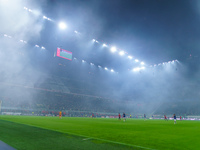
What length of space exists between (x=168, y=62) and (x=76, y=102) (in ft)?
115

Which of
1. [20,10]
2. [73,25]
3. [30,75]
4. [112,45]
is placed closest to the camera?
[20,10]

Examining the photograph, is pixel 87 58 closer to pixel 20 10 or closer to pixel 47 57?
pixel 47 57

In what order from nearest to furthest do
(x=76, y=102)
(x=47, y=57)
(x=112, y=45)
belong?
1. (x=112, y=45)
2. (x=47, y=57)
3. (x=76, y=102)

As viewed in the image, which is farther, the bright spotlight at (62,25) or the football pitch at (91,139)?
the bright spotlight at (62,25)

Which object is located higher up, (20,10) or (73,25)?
(73,25)

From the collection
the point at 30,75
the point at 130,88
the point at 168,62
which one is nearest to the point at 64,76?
the point at 30,75

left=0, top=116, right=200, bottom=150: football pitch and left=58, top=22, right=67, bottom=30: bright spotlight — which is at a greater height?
left=58, top=22, right=67, bottom=30: bright spotlight

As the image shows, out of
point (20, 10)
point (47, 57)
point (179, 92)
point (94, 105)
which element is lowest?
point (94, 105)

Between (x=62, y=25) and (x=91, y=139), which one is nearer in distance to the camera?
Answer: (x=91, y=139)

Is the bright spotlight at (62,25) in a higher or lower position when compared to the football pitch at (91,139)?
higher

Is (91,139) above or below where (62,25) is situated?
below

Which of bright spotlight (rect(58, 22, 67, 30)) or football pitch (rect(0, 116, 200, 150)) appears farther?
bright spotlight (rect(58, 22, 67, 30))

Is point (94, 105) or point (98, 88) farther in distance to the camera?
point (98, 88)

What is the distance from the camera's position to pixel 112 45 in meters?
36.3
